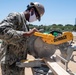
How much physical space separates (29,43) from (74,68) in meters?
4.66

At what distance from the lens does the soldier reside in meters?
3.04

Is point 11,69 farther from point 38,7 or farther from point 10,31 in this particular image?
point 38,7

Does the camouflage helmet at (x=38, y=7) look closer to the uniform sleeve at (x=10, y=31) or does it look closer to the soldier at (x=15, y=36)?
the soldier at (x=15, y=36)

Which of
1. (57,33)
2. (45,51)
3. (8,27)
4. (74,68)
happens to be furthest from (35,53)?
(74,68)

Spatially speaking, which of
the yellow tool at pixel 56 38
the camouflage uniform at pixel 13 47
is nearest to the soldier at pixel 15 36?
the camouflage uniform at pixel 13 47

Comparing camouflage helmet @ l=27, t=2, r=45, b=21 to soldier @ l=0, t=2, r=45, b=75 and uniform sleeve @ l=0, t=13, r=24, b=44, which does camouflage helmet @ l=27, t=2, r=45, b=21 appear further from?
uniform sleeve @ l=0, t=13, r=24, b=44

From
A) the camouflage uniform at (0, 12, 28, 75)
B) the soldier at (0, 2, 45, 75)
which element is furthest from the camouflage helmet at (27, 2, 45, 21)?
the camouflage uniform at (0, 12, 28, 75)

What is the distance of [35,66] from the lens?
334 cm

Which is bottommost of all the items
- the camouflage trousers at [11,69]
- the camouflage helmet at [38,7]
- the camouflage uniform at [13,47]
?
the camouflage trousers at [11,69]

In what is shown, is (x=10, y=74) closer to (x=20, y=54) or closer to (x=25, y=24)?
(x=20, y=54)

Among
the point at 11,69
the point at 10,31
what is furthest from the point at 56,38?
the point at 11,69

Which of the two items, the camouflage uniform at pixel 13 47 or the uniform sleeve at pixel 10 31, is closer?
the uniform sleeve at pixel 10 31

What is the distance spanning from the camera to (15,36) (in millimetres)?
3014

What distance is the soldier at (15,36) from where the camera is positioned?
304cm
